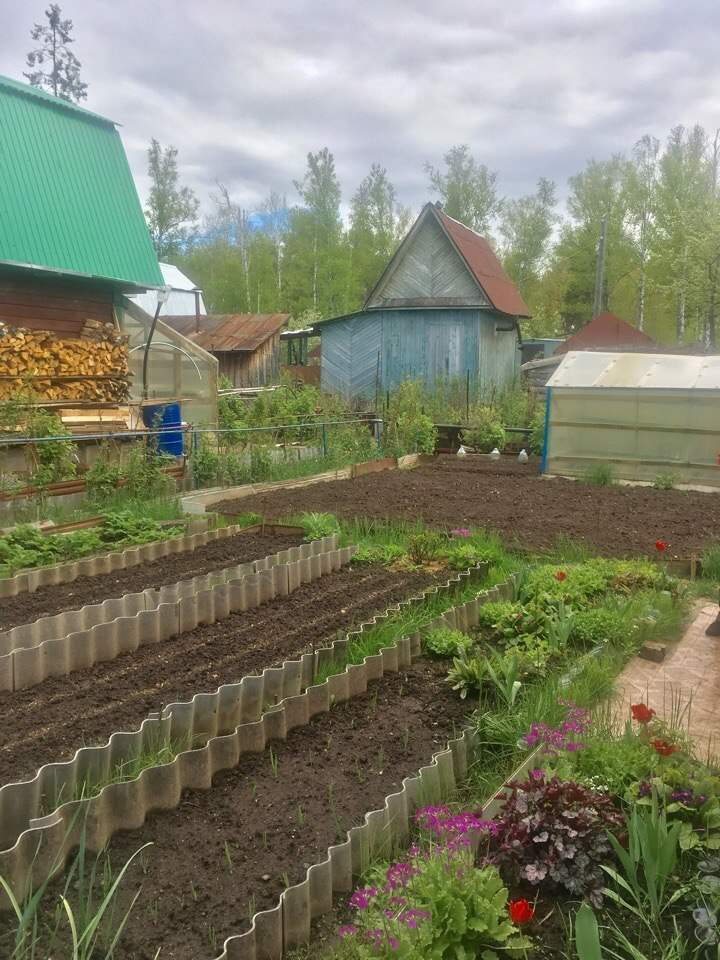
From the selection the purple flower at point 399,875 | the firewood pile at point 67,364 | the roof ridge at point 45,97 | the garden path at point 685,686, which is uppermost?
the roof ridge at point 45,97

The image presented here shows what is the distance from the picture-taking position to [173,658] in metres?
4.04

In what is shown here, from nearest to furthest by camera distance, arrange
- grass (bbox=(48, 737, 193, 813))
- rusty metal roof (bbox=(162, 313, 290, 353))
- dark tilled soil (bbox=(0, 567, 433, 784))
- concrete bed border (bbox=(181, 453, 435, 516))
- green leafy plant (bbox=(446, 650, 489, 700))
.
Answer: grass (bbox=(48, 737, 193, 813)), dark tilled soil (bbox=(0, 567, 433, 784)), green leafy plant (bbox=(446, 650, 489, 700)), concrete bed border (bbox=(181, 453, 435, 516)), rusty metal roof (bbox=(162, 313, 290, 353))

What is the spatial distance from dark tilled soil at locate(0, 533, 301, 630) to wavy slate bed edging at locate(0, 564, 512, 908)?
1.84 metres

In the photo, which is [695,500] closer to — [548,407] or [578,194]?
[548,407]

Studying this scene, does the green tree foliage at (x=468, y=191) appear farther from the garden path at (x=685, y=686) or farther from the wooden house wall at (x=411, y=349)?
the garden path at (x=685, y=686)

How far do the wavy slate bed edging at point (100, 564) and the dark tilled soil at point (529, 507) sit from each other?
113 centimetres

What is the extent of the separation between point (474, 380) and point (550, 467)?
810 centimetres

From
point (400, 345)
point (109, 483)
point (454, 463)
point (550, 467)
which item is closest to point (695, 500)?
point (550, 467)

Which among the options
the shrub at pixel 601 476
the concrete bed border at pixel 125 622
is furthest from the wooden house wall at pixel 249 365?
the concrete bed border at pixel 125 622

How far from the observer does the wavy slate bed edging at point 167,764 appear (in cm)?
227

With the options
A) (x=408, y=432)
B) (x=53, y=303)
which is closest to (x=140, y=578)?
(x=53, y=303)

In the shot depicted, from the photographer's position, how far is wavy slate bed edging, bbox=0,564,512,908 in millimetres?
2273

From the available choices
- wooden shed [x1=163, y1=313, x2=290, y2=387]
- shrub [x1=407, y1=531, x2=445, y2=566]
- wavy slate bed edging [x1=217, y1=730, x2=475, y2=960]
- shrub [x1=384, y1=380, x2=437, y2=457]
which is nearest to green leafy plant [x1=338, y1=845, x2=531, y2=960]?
wavy slate bed edging [x1=217, y1=730, x2=475, y2=960]

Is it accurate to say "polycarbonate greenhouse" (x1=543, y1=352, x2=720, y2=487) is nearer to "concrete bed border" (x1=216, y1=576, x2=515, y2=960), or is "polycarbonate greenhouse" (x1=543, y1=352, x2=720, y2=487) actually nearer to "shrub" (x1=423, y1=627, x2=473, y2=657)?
"shrub" (x1=423, y1=627, x2=473, y2=657)
